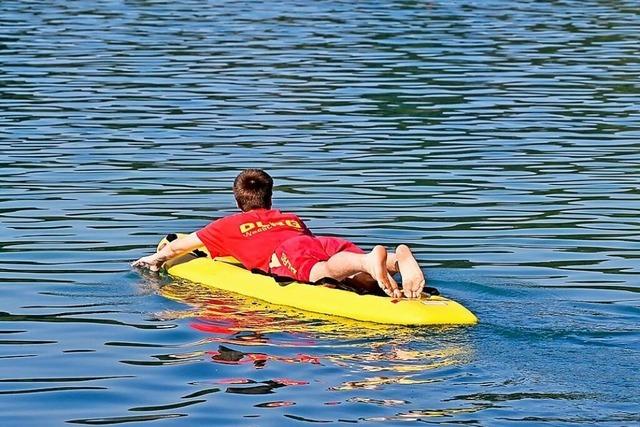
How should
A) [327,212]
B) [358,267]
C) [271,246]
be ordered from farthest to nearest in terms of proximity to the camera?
[327,212] → [271,246] → [358,267]

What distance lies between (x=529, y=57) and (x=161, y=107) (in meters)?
10.6

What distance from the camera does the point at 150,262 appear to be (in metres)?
14.1

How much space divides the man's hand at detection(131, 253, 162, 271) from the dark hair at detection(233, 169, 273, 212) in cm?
107

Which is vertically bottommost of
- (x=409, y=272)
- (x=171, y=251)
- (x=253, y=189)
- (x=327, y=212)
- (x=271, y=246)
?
(x=327, y=212)

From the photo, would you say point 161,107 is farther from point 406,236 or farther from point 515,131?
point 406,236

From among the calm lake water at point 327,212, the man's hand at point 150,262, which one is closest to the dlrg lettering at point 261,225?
the calm lake water at point 327,212

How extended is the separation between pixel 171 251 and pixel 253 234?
0.93 meters

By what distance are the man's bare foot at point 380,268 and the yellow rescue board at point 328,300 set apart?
0.38 feet

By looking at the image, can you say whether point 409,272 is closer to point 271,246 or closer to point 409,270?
point 409,270

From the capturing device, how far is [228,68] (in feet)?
105

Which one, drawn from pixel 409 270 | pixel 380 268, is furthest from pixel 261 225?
pixel 409 270

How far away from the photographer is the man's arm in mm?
13852

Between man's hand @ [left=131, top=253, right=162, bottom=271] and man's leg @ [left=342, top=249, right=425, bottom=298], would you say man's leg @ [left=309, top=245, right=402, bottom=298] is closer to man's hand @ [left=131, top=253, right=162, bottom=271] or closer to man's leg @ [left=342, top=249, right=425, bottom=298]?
man's leg @ [left=342, top=249, right=425, bottom=298]

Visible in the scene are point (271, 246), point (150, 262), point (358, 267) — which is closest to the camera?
point (358, 267)
